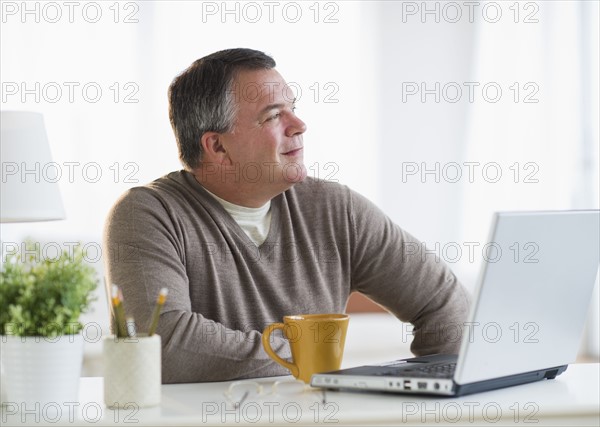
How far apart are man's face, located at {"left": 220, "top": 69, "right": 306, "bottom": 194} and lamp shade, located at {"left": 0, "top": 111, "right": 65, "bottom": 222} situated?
65 centimetres

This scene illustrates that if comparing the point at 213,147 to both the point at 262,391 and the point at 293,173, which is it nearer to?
the point at 293,173

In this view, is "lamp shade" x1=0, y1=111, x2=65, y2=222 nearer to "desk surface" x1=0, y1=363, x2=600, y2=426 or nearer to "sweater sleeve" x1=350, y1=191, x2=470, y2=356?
"sweater sleeve" x1=350, y1=191, x2=470, y2=356

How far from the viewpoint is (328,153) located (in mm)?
4641

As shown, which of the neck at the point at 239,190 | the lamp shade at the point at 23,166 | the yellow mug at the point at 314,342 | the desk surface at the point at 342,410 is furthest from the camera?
the lamp shade at the point at 23,166

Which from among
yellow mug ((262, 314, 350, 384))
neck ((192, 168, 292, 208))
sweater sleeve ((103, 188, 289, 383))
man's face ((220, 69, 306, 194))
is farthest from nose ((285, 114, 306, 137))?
yellow mug ((262, 314, 350, 384))

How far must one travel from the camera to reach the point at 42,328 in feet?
3.69

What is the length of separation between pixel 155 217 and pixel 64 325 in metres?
0.67

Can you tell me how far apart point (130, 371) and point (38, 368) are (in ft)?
0.39

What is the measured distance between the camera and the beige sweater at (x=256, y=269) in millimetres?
1578

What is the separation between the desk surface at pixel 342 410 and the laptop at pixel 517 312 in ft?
0.08

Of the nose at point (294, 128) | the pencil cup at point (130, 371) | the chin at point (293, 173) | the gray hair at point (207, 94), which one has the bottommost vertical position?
the pencil cup at point (130, 371)

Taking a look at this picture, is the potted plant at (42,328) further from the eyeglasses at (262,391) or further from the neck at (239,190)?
the neck at (239,190)

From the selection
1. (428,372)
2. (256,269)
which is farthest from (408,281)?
(428,372)

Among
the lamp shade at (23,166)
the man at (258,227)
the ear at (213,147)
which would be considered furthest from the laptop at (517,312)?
the lamp shade at (23,166)
